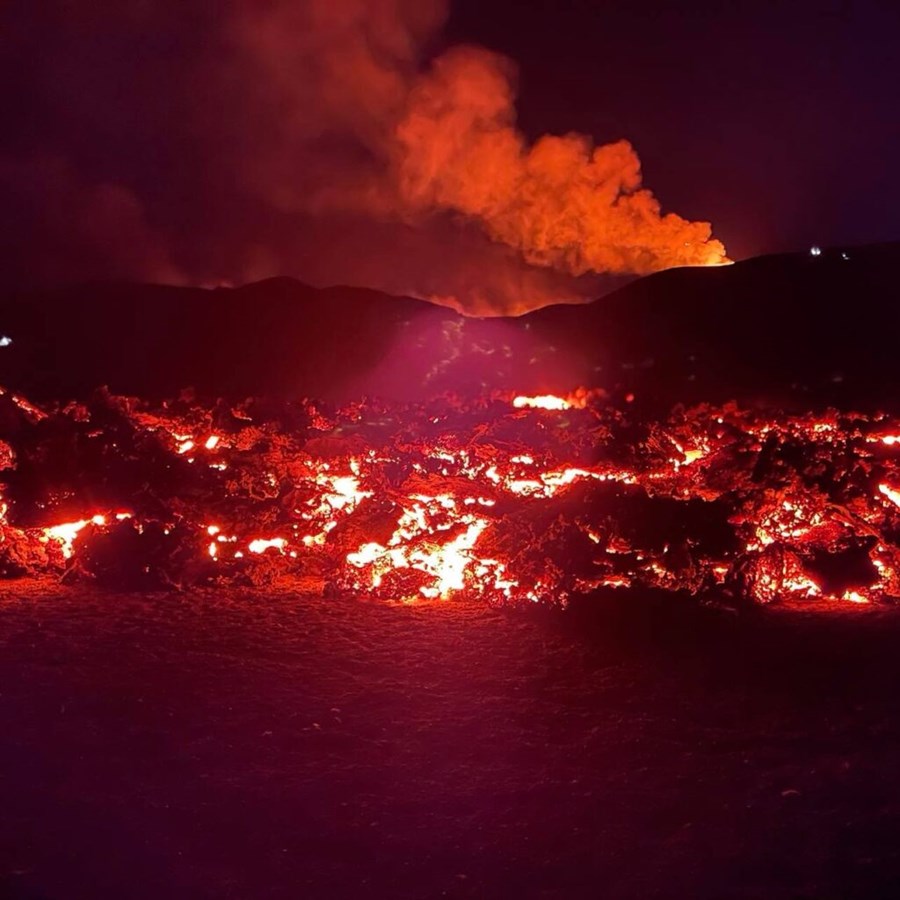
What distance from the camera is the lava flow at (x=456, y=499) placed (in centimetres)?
641

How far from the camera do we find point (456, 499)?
7.21m

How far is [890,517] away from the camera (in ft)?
21.2

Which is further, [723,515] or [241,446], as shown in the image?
[241,446]

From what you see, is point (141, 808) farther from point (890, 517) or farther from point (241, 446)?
point (890, 517)

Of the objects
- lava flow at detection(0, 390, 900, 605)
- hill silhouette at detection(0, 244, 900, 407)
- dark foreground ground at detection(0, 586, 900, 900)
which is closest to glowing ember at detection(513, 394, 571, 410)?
lava flow at detection(0, 390, 900, 605)

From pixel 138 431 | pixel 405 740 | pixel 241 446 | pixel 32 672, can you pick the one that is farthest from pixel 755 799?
pixel 138 431

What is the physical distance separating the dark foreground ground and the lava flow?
0.54m

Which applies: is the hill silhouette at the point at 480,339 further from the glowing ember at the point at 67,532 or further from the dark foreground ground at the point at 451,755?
the dark foreground ground at the point at 451,755

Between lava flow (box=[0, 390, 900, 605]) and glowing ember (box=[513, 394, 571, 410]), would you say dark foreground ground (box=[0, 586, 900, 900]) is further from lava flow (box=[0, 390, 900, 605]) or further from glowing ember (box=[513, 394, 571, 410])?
glowing ember (box=[513, 394, 571, 410])

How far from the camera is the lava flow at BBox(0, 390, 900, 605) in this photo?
21.0 feet

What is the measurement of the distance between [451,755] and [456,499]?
3.38 meters

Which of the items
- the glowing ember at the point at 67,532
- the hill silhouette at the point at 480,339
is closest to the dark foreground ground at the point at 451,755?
the glowing ember at the point at 67,532

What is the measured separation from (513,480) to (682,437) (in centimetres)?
155

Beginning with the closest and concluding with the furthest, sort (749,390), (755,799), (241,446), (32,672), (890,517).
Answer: (755,799)
(32,672)
(890,517)
(241,446)
(749,390)
